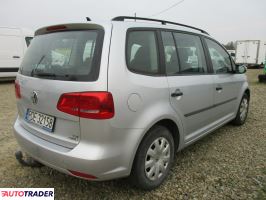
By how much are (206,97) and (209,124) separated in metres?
0.52

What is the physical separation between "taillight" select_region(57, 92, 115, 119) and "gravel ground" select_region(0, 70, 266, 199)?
3.40 ft

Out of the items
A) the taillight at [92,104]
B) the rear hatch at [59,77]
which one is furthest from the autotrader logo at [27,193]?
the taillight at [92,104]

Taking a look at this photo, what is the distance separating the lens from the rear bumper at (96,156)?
2.23m

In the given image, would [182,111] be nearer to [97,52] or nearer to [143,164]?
[143,164]

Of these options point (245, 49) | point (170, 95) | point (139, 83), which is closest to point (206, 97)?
point (170, 95)

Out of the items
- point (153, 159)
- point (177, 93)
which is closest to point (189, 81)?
point (177, 93)

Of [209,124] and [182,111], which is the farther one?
[209,124]

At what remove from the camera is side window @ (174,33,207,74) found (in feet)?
10.4

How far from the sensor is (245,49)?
85.4 feet

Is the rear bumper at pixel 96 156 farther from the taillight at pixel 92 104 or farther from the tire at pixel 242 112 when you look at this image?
the tire at pixel 242 112

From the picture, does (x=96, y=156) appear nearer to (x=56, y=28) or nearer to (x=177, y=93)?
(x=177, y=93)

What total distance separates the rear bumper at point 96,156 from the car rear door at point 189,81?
2.45ft

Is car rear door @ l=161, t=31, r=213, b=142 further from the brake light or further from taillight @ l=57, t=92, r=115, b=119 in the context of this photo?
the brake light

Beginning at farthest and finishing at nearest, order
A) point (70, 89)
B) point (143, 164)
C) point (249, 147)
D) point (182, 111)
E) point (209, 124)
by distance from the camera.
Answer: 1. point (249, 147)
2. point (209, 124)
3. point (182, 111)
4. point (143, 164)
5. point (70, 89)
